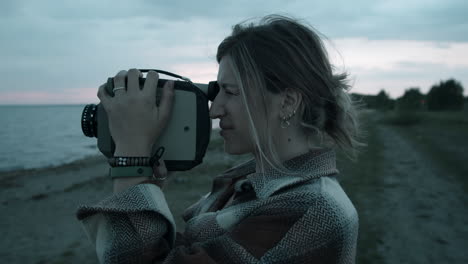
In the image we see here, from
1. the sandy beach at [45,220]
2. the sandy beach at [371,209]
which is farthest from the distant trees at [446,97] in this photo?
the sandy beach at [45,220]

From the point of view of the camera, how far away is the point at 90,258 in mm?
4039

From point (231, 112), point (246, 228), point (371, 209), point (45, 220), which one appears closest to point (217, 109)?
point (231, 112)

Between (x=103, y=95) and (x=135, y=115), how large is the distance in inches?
5.8

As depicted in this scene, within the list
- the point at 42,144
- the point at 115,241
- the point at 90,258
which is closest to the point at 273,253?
the point at 115,241

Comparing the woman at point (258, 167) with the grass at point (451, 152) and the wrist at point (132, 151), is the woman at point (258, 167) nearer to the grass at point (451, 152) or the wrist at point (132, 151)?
the wrist at point (132, 151)

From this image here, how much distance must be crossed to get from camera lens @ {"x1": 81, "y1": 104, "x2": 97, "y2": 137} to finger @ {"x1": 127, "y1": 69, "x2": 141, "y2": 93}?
246mm

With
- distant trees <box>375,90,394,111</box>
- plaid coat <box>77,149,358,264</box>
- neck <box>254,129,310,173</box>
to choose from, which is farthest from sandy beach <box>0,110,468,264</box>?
distant trees <box>375,90,394,111</box>

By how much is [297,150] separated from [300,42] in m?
0.36

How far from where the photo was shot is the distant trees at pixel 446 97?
35688 millimetres

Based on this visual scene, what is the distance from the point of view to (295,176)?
100cm

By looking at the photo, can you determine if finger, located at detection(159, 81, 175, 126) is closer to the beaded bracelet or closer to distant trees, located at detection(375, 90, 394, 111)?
the beaded bracelet

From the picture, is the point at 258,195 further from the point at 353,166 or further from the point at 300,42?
the point at 353,166

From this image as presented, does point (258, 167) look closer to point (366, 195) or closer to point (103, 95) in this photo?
point (103, 95)

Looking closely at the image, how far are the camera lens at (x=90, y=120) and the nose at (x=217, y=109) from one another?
0.41 metres
